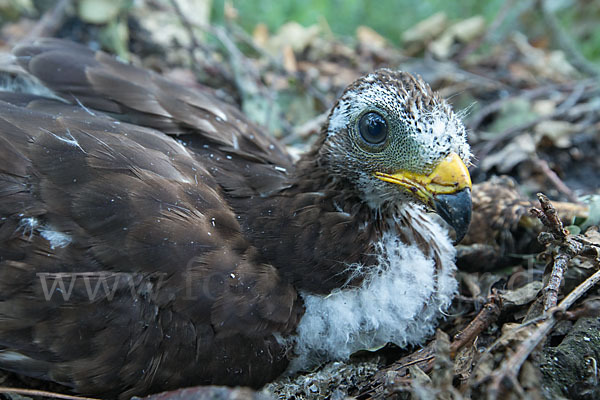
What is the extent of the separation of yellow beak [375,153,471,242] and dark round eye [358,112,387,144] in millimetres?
224

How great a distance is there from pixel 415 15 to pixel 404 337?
4.80 metres

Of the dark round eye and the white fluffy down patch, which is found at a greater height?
the dark round eye

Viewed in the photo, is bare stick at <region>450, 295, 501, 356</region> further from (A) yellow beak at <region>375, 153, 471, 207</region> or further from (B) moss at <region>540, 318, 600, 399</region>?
(A) yellow beak at <region>375, 153, 471, 207</region>

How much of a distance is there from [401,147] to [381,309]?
749mm

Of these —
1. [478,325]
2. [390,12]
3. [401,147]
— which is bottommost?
[478,325]

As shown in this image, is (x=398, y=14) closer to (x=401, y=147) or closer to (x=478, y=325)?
(x=401, y=147)

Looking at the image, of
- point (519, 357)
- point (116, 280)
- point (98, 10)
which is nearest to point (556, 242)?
point (519, 357)

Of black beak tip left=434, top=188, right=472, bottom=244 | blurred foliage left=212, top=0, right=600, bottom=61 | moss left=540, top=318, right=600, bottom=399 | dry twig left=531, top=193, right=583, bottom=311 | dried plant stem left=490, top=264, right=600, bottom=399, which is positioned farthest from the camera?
blurred foliage left=212, top=0, right=600, bottom=61

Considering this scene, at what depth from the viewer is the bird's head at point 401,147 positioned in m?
2.16

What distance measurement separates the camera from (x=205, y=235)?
2211mm

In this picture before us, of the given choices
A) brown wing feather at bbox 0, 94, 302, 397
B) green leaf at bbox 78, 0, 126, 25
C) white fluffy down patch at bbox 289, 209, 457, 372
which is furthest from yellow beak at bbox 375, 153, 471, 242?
green leaf at bbox 78, 0, 126, 25

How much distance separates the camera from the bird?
206 centimetres

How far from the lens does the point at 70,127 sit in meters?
2.29

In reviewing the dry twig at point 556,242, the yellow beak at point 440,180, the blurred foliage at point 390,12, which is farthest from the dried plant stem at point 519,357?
the blurred foliage at point 390,12
